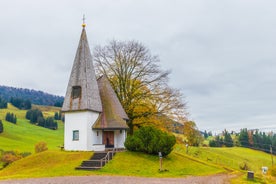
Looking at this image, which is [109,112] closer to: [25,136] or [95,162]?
[95,162]

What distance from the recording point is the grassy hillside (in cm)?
8026

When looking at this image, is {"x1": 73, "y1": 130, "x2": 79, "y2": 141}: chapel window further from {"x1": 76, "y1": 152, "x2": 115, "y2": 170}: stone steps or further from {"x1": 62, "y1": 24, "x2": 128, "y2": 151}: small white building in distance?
{"x1": 76, "y1": 152, "x2": 115, "y2": 170}: stone steps

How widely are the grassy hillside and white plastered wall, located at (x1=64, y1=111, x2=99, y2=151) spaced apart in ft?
157

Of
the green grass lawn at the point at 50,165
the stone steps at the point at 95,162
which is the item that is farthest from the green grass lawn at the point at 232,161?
the green grass lawn at the point at 50,165

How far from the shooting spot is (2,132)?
93438 millimetres

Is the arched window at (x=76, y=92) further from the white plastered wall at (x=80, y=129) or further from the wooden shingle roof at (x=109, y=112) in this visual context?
the wooden shingle roof at (x=109, y=112)

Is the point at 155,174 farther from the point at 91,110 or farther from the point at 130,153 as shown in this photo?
the point at 91,110

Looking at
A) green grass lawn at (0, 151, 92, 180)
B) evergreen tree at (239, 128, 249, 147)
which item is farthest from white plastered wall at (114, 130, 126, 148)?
evergreen tree at (239, 128, 249, 147)

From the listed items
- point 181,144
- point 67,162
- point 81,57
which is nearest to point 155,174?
point 67,162

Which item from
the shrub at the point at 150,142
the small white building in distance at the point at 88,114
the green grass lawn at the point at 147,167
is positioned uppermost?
the small white building in distance at the point at 88,114

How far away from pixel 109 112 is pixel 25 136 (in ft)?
238

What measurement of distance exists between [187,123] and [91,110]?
11003 millimetres

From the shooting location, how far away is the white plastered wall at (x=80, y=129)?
31.1m

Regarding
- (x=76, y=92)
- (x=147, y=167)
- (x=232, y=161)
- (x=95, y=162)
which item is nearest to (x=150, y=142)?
(x=147, y=167)
